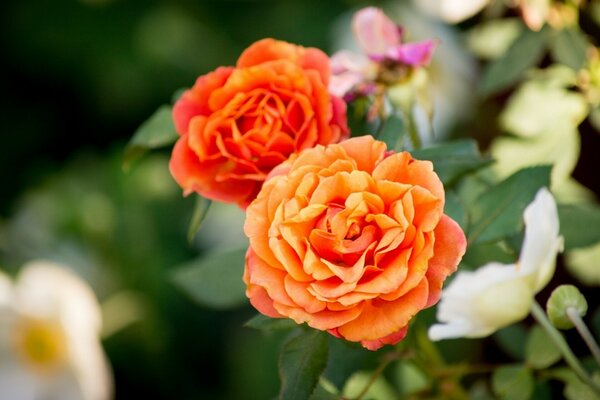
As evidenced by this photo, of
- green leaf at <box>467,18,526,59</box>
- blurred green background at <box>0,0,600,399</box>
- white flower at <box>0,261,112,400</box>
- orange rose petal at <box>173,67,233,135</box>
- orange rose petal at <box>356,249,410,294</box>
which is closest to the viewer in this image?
orange rose petal at <box>356,249,410,294</box>

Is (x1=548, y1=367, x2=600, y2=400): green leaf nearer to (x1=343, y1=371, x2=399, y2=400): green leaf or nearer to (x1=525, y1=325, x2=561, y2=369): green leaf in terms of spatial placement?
(x1=525, y1=325, x2=561, y2=369): green leaf

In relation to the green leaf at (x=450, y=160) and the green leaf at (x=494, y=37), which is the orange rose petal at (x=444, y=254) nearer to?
the green leaf at (x=450, y=160)

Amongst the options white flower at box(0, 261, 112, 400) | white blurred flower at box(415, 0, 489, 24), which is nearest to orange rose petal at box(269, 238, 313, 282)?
white blurred flower at box(415, 0, 489, 24)

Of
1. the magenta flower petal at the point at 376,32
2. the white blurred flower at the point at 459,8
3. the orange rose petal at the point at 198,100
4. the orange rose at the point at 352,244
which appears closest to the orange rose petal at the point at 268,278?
the orange rose at the point at 352,244

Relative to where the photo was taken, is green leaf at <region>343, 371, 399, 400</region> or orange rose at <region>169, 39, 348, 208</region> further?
green leaf at <region>343, 371, 399, 400</region>

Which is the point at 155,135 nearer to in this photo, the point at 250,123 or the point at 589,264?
the point at 250,123

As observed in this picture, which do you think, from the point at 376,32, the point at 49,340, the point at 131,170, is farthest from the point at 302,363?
the point at 131,170
